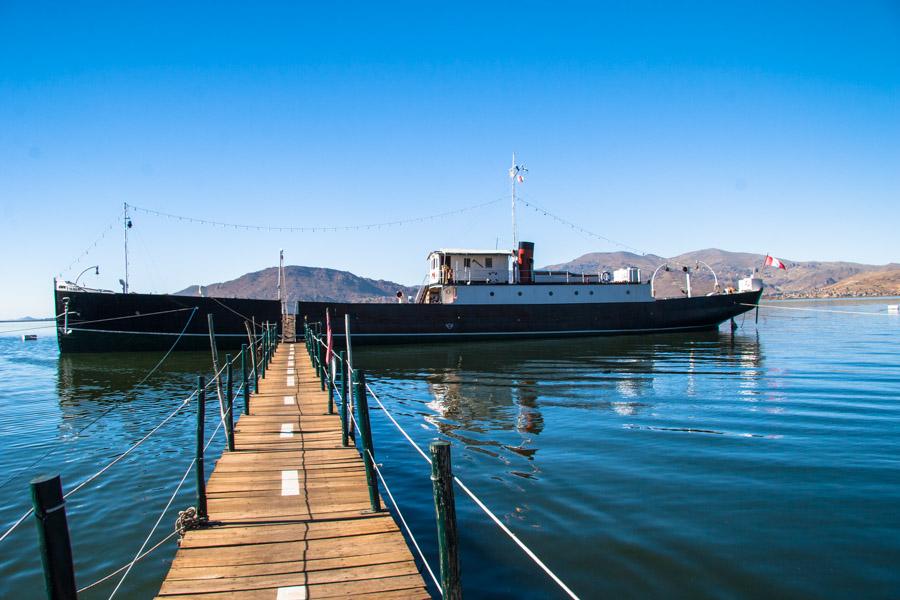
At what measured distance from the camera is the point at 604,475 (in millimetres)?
7867

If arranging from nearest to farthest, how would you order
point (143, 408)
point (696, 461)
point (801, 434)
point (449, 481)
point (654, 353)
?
1. point (449, 481)
2. point (696, 461)
3. point (801, 434)
4. point (143, 408)
5. point (654, 353)

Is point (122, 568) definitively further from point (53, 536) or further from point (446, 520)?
point (446, 520)

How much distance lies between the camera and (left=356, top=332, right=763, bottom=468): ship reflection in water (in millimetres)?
11633

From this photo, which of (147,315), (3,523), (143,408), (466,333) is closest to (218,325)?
(147,315)

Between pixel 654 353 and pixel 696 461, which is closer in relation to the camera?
pixel 696 461

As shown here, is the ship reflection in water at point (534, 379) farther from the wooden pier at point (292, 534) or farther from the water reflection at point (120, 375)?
the water reflection at point (120, 375)

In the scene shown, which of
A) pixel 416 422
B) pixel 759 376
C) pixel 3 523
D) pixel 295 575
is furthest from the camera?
pixel 759 376

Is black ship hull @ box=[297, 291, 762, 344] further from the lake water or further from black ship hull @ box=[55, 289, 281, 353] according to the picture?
the lake water

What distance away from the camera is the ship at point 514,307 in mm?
30725

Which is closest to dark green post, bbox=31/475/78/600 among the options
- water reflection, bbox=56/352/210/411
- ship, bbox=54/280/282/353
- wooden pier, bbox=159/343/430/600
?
wooden pier, bbox=159/343/430/600

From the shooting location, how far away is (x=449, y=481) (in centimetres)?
326

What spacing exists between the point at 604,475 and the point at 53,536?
672 cm

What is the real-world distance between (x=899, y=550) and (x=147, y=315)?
Result: 1139 inches

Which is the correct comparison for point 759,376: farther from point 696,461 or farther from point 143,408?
point 143,408
